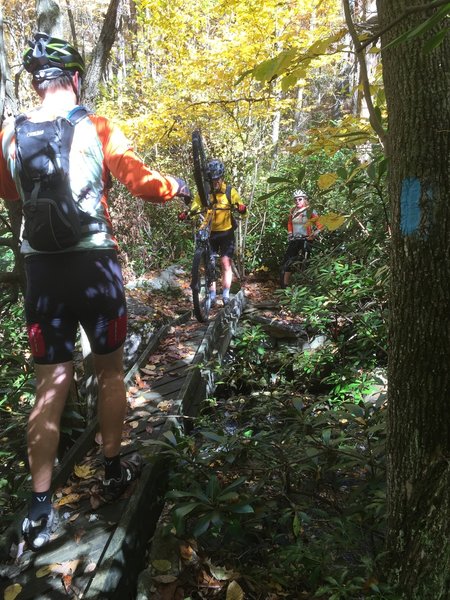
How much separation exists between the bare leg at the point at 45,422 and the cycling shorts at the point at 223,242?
472 centimetres

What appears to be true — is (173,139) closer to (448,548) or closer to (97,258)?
(97,258)

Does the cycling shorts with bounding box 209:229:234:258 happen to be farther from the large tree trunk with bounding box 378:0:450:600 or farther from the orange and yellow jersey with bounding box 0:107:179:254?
the large tree trunk with bounding box 378:0:450:600

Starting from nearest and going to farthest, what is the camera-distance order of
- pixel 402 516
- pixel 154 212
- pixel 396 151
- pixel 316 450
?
pixel 396 151, pixel 402 516, pixel 316 450, pixel 154 212

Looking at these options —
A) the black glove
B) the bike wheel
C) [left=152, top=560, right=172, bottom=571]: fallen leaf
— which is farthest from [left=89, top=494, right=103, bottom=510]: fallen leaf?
the bike wheel

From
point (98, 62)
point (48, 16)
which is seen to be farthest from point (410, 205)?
point (98, 62)

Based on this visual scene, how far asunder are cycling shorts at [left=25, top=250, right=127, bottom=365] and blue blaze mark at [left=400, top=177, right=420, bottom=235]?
4.52 feet

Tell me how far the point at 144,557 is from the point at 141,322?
414 cm

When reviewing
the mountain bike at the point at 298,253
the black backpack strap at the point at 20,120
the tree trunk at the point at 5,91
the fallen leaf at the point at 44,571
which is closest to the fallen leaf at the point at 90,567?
the fallen leaf at the point at 44,571

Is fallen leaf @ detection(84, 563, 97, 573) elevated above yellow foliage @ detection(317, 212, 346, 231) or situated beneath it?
situated beneath

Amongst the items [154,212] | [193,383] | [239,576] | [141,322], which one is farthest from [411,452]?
[154,212]

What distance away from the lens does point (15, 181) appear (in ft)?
6.94

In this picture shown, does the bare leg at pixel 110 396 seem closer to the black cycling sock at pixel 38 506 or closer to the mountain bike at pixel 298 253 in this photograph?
the black cycling sock at pixel 38 506

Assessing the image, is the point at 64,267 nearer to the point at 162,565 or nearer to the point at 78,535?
the point at 78,535

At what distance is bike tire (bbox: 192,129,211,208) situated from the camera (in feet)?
19.2
